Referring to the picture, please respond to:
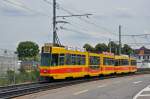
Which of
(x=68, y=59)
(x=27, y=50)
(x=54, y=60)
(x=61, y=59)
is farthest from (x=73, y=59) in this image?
(x=27, y=50)

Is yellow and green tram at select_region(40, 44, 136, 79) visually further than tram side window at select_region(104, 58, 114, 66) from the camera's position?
No

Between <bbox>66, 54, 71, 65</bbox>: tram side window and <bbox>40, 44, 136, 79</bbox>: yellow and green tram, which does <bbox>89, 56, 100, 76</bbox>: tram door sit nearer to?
<bbox>40, 44, 136, 79</bbox>: yellow and green tram

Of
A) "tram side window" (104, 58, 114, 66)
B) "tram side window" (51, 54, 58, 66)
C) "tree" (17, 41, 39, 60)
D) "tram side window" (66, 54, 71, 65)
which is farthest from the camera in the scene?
"tree" (17, 41, 39, 60)

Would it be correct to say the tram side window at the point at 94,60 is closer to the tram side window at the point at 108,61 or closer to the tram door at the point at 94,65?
the tram door at the point at 94,65

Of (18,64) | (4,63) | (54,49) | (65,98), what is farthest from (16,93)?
(18,64)

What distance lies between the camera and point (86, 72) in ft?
143

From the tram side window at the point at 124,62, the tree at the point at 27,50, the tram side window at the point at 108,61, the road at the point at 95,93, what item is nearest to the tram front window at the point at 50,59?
the road at the point at 95,93

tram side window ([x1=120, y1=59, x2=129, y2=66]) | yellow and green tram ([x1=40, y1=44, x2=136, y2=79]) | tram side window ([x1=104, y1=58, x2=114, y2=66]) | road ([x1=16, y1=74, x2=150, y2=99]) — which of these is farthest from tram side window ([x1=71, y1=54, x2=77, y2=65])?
tram side window ([x1=120, y1=59, x2=129, y2=66])

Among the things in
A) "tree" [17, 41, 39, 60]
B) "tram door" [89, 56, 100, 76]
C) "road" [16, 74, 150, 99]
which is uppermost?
"tree" [17, 41, 39, 60]

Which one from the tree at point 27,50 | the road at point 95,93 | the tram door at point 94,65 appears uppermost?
the tree at point 27,50

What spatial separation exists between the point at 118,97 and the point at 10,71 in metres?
18.1

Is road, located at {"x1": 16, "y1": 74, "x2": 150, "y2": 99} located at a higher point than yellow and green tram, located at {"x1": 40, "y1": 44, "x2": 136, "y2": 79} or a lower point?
lower

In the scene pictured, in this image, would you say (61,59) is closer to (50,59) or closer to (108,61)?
(50,59)

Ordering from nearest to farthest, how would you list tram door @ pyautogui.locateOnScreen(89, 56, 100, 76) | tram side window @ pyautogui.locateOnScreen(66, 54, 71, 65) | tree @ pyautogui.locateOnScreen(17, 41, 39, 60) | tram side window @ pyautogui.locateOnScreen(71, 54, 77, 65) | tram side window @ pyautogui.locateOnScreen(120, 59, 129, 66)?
tram side window @ pyautogui.locateOnScreen(66, 54, 71, 65) → tram side window @ pyautogui.locateOnScreen(71, 54, 77, 65) → tram door @ pyautogui.locateOnScreen(89, 56, 100, 76) → tram side window @ pyautogui.locateOnScreen(120, 59, 129, 66) → tree @ pyautogui.locateOnScreen(17, 41, 39, 60)
